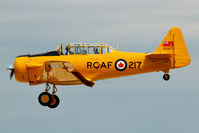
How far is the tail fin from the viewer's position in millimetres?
21391

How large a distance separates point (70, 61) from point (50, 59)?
1.05 m

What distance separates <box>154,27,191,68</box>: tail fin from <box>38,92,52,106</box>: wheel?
5.77m

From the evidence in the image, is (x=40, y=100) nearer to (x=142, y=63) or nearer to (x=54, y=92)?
(x=54, y=92)

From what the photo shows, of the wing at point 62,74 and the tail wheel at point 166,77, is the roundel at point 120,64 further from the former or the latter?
the tail wheel at point 166,77

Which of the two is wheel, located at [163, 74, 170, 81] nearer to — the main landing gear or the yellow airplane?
the yellow airplane

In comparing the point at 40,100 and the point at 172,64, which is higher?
the point at 172,64

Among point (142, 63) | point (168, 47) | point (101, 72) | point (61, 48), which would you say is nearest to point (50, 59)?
point (61, 48)

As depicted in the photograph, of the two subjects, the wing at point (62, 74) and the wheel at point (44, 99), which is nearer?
the wing at point (62, 74)

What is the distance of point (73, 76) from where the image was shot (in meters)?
21.6

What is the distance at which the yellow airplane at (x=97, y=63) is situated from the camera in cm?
2130

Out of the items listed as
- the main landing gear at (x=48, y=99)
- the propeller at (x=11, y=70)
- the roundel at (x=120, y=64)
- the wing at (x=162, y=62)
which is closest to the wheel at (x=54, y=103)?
the main landing gear at (x=48, y=99)

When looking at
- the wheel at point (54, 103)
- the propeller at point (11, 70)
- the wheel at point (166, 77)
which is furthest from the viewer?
the propeller at point (11, 70)

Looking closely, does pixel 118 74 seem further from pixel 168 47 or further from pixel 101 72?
pixel 168 47

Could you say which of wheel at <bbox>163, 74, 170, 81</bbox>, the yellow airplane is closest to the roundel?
the yellow airplane
